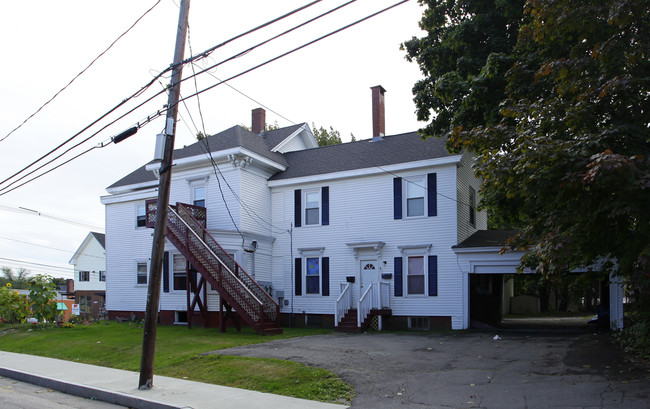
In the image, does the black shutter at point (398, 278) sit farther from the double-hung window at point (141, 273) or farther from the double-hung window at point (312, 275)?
the double-hung window at point (141, 273)

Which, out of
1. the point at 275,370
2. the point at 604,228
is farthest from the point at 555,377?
the point at 275,370

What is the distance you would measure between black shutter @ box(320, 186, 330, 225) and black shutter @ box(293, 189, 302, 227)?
1.17 m

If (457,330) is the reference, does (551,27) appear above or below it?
above

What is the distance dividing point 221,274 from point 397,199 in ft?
24.8

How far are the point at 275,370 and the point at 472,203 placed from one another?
14334 millimetres

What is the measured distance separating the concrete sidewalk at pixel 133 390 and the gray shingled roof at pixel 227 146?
38.7 feet

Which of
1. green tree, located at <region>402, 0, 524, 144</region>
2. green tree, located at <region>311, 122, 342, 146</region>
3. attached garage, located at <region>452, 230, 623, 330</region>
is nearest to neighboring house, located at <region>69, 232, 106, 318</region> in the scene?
green tree, located at <region>311, 122, 342, 146</region>

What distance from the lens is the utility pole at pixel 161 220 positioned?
10.5 m

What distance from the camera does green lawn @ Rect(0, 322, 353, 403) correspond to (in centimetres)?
1028

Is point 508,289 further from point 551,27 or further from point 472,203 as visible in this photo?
point 551,27

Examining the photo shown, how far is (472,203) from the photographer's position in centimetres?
2308

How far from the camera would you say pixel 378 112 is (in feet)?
82.8

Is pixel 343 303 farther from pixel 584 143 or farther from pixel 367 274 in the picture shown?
pixel 584 143

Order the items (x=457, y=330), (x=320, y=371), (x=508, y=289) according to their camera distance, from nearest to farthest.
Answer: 1. (x=320, y=371)
2. (x=457, y=330)
3. (x=508, y=289)
